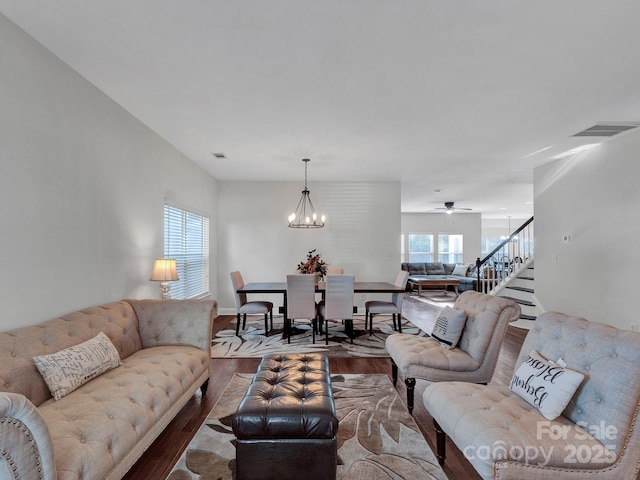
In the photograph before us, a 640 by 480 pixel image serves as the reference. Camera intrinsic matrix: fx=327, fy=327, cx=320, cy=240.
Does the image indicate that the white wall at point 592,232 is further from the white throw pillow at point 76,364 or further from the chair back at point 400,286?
the white throw pillow at point 76,364

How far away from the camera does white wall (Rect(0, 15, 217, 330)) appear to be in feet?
6.85

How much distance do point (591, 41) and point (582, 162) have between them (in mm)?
3161

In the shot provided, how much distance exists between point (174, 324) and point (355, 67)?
270 centimetres

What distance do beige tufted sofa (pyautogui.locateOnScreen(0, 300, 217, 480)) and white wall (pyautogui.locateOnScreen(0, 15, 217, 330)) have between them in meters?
0.24

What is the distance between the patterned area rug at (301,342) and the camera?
4250mm

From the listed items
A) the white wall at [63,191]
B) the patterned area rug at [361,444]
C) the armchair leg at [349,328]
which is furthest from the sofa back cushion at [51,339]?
the armchair leg at [349,328]

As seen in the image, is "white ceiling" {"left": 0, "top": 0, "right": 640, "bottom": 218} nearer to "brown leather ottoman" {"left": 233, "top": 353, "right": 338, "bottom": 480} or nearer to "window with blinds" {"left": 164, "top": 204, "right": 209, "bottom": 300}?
"window with blinds" {"left": 164, "top": 204, "right": 209, "bottom": 300}

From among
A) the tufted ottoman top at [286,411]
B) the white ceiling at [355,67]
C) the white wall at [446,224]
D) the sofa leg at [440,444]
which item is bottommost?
the sofa leg at [440,444]

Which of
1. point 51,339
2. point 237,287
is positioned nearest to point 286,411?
point 51,339

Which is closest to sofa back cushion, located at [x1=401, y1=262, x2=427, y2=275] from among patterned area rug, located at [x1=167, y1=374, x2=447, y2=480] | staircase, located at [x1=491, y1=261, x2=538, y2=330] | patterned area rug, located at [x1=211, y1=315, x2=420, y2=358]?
staircase, located at [x1=491, y1=261, x2=538, y2=330]

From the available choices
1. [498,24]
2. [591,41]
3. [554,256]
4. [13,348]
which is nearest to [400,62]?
[498,24]

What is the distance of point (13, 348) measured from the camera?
1856 millimetres

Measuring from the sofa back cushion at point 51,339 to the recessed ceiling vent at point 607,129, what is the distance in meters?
5.25

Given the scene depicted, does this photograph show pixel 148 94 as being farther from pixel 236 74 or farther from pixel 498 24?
pixel 498 24
